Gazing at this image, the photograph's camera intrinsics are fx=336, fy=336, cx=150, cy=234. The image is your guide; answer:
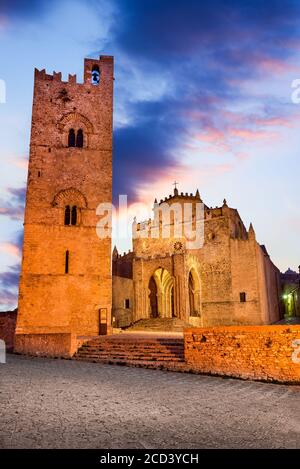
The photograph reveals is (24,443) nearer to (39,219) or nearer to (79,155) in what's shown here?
(39,219)

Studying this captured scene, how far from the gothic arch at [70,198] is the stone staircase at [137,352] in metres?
9.28

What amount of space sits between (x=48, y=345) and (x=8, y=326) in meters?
8.23

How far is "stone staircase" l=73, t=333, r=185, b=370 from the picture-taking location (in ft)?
36.2

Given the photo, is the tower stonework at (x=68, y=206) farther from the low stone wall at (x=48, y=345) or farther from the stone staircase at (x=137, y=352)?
the stone staircase at (x=137, y=352)

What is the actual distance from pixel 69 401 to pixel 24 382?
7.81ft

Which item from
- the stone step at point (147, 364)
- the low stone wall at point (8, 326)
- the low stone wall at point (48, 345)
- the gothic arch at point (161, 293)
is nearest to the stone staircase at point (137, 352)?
the stone step at point (147, 364)

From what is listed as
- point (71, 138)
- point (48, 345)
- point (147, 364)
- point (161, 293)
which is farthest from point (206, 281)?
point (147, 364)

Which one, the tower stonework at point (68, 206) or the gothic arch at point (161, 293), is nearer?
the tower stonework at point (68, 206)

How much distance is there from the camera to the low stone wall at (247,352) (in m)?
8.71

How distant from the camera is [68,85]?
22.8 m

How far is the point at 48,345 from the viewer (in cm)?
1409

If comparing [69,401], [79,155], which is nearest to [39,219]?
[79,155]

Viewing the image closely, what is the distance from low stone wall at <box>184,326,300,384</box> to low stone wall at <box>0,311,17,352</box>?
46.7 feet

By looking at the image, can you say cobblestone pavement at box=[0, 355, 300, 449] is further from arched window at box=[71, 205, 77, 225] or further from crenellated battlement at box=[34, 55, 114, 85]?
crenellated battlement at box=[34, 55, 114, 85]
